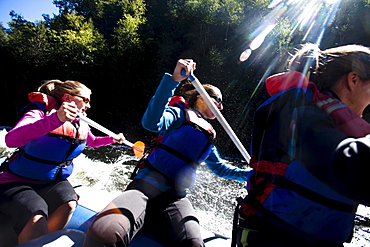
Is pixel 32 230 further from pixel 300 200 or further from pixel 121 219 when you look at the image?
pixel 300 200

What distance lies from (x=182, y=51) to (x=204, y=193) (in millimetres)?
9761

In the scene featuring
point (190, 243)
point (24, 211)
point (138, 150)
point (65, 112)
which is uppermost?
point (65, 112)

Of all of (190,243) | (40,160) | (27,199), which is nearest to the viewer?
(190,243)

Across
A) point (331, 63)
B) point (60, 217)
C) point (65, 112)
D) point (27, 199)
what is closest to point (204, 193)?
point (60, 217)

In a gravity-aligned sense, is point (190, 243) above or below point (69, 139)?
below

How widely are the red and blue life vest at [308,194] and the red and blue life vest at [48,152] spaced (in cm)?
153

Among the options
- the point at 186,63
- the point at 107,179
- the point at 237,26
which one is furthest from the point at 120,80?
the point at 186,63

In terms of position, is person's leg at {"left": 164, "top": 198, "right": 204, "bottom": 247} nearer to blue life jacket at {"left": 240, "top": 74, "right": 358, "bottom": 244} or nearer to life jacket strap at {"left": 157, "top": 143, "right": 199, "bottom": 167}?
life jacket strap at {"left": 157, "top": 143, "right": 199, "bottom": 167}

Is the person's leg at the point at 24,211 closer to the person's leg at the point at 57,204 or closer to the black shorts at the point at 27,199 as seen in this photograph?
the black shorts at the point at 27,199

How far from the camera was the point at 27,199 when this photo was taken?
156 cm

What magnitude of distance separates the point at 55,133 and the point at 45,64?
53.1ft

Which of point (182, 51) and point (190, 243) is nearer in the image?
point (190, 243)

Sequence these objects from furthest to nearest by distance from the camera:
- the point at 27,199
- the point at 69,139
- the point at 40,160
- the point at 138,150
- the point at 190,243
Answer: the point at 138,150 → the point at 69,139 → the point at 40,160 → the point at 27,199 → the point at 190,243

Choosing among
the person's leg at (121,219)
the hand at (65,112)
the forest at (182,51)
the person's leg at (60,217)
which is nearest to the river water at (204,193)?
the person's leg at (60,217)
